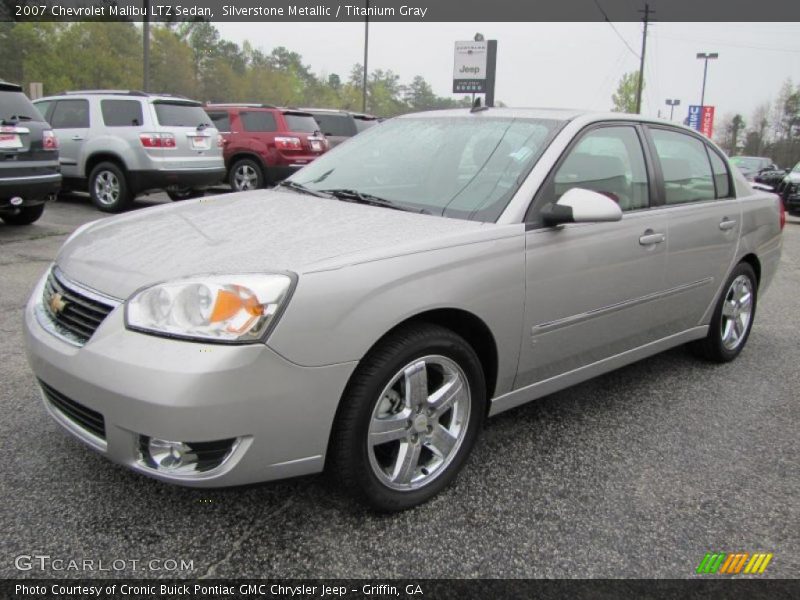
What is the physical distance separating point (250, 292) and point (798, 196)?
53.8ft

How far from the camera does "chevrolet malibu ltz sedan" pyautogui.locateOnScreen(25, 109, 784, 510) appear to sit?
2.11m

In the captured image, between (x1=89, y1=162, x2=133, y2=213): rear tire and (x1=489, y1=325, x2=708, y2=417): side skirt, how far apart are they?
8.61 m

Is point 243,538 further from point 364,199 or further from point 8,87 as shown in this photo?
point 8,87

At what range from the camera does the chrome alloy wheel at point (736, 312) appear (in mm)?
4391

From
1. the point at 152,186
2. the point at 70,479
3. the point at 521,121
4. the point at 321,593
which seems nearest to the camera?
the point at 321,593

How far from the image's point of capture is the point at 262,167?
12.8 metres

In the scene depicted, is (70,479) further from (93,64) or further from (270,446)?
(93,64)

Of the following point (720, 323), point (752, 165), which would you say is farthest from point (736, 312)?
point (752, 165)

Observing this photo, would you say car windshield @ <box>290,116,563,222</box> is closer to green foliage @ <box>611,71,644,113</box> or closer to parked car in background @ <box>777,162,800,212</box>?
parked car in background @ <box>777,162,800,212</box>

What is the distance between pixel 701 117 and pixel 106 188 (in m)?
48.2

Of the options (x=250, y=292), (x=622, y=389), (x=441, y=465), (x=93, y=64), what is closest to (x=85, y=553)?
(x=250, y=292)

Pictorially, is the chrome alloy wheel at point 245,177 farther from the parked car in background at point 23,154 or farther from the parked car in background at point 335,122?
the parked car in background at point 23,154

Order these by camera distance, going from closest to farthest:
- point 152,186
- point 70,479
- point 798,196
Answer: point 70,479
point 152,186
point 798,196

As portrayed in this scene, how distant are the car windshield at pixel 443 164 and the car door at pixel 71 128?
8132 mm
